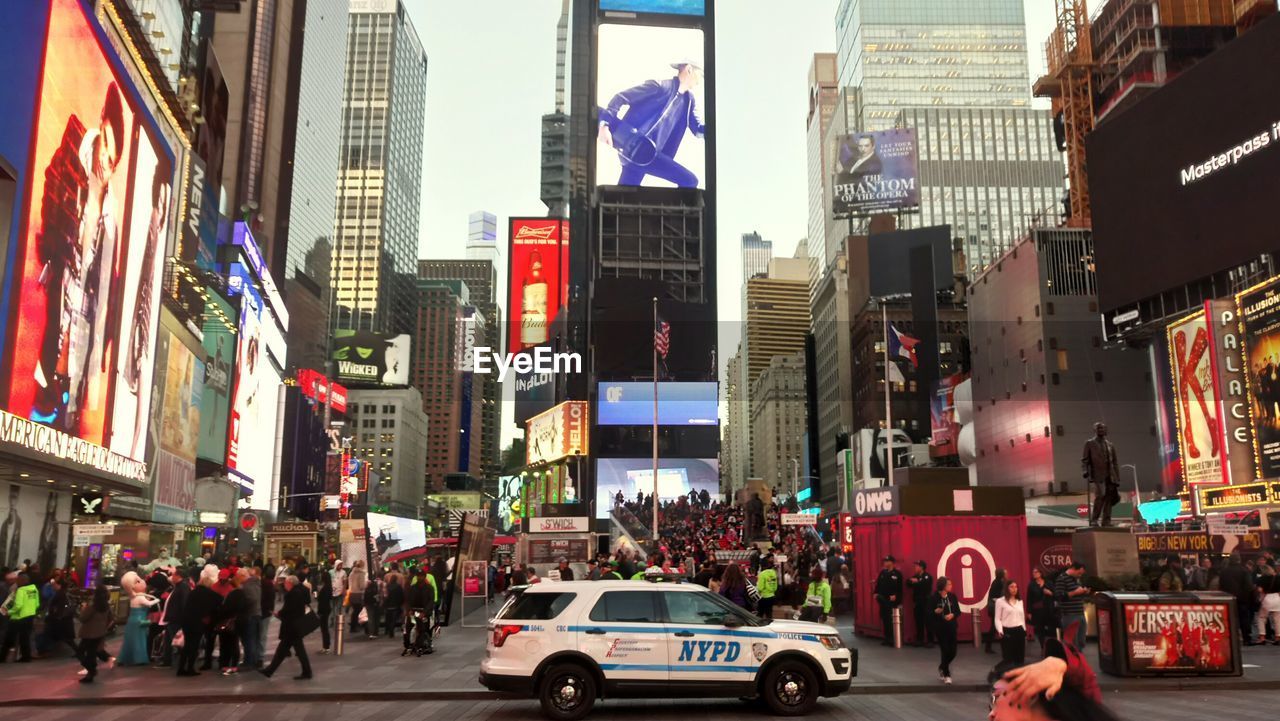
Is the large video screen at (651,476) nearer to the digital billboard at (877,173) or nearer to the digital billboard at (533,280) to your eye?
the digital billboard at (877,173)

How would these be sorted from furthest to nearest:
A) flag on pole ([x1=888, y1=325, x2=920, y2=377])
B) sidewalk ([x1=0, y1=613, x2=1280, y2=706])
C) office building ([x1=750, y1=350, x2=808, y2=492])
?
1. office building ([x1=750, y1=350, x2=808, y2=492])
2. flag on pole ([x1=888, y1=325, x2=920, y2=377])
3. sidewalk ([x1=0, y1=613, x2=1280, y2=706])

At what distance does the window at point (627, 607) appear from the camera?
12.4 m

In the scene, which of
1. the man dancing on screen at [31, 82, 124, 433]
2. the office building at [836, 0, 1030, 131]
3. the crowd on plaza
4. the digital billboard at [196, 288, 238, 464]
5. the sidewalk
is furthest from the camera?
the office building at [836, 0, 1030, 131]

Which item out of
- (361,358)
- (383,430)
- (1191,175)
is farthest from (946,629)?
(383,430)

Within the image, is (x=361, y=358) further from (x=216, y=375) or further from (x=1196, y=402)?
(x=1196, y=402)

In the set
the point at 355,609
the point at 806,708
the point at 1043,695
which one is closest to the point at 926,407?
the point at 355,609

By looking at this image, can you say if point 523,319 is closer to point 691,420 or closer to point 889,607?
point 691,420

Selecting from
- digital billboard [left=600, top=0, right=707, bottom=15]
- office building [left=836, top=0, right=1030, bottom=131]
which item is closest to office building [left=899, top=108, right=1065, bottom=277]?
office building [left=836, top=0, right=1030, bottom=131]

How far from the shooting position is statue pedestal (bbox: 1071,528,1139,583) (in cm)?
Result: 2173

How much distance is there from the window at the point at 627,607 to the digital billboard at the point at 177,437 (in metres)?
40.9

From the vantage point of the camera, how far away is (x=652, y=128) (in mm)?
95938

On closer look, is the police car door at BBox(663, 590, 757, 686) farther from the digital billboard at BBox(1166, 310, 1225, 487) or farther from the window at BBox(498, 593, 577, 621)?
the digital billboard at BBox(1166, 310, 1225, 487)

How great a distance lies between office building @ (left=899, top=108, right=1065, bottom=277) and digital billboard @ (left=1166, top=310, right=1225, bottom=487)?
106941 millimetres

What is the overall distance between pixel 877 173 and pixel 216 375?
71815mm
